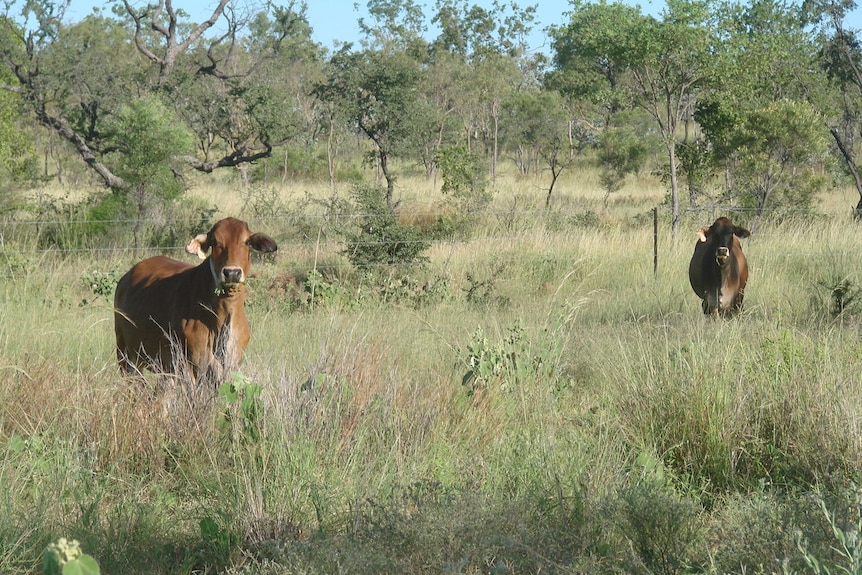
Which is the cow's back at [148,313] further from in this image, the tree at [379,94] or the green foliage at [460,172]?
the green foliage at [460,172]


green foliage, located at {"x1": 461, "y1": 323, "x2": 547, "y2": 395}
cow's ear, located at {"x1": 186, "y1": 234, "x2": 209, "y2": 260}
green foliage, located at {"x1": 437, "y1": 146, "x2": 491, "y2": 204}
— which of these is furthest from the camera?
green foliage, located at {"x1": 437, "y1": 146, "x2": 491, "y2": 204}

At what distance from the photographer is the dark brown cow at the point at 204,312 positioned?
6324 millimetres

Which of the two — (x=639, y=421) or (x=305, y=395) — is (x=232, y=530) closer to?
(x=305, y=395)

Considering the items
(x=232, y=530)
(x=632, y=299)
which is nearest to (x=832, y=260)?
(x=632, y=299)

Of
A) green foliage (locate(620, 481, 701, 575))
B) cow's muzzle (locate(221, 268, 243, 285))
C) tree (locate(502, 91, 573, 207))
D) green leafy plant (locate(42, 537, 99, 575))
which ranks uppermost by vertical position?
tree (locate(502, 91, 573, 207))

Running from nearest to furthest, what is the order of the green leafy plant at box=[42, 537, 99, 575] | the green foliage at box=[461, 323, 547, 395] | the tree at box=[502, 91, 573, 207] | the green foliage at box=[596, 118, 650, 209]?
the green leafy plant at box=[42, 537, 99, 575]
the green foliage at box=[461, 323, 547, 395]
the green foliage at box=[596, 118, 650, 209]
the tree at box=[502, 91, 573, 207]

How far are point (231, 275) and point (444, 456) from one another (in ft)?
6.31

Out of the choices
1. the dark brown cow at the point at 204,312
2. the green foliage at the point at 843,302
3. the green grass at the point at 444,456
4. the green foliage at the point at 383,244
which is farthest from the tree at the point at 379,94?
the dark brown cow at the point at 204,312

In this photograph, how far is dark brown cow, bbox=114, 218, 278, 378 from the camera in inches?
249

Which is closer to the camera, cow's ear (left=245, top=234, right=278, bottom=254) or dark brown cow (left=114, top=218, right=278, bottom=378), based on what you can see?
dark brown cow (left=114, top=218, right=278, bottom=378)

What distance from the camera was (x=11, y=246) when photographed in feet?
44.0

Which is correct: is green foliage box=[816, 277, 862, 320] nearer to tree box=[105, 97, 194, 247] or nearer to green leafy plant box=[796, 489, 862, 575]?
green leafy plant box=[796, 489, 862, 575]

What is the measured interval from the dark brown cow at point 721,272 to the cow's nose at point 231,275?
5266 millimetres

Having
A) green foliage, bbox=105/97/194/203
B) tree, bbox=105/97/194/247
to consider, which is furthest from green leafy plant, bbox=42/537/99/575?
green foliage, bbox=105/97/194/203
